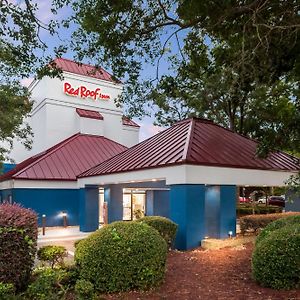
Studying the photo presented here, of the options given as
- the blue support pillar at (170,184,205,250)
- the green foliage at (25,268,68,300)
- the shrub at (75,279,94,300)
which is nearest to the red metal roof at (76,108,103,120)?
the blue support pillar at (170,184,205,250)

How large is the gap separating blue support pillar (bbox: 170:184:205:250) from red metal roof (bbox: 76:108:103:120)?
14.9 m

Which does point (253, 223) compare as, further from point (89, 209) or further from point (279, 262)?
point (89, 209)

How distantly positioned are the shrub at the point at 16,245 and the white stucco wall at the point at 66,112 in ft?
61.7

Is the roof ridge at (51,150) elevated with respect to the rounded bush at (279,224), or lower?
elevated

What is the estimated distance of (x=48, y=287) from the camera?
650cm

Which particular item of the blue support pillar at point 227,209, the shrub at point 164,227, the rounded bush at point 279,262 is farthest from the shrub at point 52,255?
the blue support pillar at point 227,209

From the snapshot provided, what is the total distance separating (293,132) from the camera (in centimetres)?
986

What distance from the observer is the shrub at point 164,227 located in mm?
11312

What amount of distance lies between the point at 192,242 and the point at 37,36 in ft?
26.9

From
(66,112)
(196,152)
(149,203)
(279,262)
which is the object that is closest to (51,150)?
(66,112)

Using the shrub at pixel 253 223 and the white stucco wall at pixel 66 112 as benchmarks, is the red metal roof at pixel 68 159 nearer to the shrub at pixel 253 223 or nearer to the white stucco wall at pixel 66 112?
the white stucco wall at pixel 66 112

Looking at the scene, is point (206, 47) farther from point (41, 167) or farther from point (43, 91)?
point (43, 91)

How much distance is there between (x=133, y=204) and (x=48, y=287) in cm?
1849

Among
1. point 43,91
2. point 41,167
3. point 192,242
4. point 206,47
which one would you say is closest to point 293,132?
point 206,47
